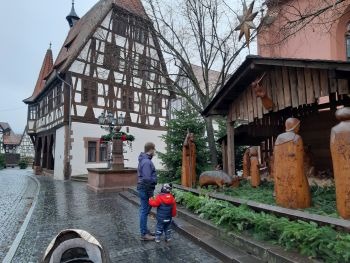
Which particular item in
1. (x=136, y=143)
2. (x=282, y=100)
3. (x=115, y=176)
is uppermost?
(x=136, y=143)

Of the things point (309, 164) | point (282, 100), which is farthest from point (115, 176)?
point (282, 100)

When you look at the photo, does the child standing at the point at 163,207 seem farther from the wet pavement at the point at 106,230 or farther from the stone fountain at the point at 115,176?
the stone fountain at the point at 115,176

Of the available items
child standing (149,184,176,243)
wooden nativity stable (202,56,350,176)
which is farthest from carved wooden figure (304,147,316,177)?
child standing (149,184,176,243)

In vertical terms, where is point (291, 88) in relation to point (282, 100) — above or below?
above

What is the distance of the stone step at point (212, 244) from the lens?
5.03 m

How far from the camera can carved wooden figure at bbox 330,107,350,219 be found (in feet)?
15.9

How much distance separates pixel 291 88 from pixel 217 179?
3001 mm

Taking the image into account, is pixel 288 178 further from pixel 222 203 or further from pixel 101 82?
pixel 101 82

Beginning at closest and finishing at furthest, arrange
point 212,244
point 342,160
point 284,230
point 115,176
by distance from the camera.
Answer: point 284,230 → point 342,160 → point 212,244 → point 115,176

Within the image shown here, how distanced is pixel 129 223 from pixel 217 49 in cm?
1032

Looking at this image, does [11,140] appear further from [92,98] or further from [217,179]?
[217,179]

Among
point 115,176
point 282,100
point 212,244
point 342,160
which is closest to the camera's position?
point 342,160

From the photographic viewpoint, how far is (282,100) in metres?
8.02

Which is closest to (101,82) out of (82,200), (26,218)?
(82,200)
